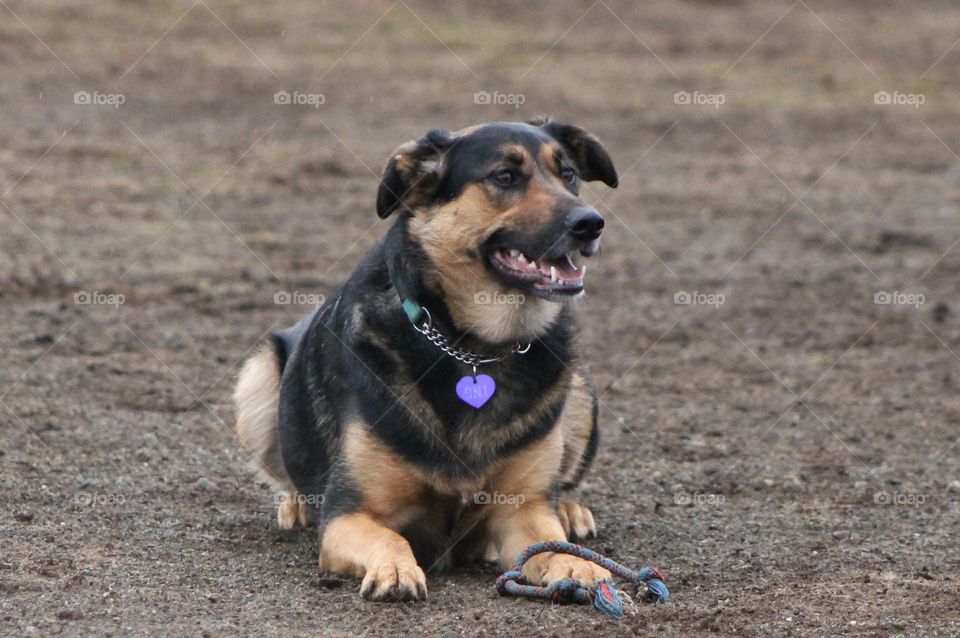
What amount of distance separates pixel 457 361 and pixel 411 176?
2.70 feet

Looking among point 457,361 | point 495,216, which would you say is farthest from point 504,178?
point 457,361

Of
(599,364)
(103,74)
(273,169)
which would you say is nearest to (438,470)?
(599,364)

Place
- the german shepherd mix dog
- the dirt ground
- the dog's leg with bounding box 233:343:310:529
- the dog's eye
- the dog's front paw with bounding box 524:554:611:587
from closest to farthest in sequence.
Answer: the dog's front paw with bounding box 524:554:611:587 → the dirt ground → the german shepherd mix dog → the dog's eye → the dog's leg with bounding box 233:343:310:529

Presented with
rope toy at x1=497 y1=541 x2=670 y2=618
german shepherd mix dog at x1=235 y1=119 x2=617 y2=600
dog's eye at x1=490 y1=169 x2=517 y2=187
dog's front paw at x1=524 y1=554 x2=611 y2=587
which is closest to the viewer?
rope toy at x1=497 y1=541 x2=670 y2=618

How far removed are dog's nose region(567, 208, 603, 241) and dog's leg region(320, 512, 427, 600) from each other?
139 centimetres

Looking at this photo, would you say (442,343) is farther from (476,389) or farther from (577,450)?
(577,450)

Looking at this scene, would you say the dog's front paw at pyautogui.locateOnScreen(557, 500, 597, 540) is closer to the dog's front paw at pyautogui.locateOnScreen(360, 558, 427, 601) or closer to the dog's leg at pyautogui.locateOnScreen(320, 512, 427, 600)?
the dog's leg at pyautogui.locateOnScreen(320, 512, 427, 600)

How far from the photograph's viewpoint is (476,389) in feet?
19.0

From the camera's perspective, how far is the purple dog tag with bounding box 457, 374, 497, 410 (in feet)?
18.9

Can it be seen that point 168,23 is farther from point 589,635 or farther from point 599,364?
point 589,635

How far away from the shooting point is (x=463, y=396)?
5750mm

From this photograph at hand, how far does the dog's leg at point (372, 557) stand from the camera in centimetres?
519

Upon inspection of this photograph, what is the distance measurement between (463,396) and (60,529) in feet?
5.94

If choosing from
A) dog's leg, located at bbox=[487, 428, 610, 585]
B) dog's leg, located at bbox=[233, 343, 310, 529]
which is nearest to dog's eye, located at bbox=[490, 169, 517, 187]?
dog's leg, located at bbox=[487, 428, 610, 585]
